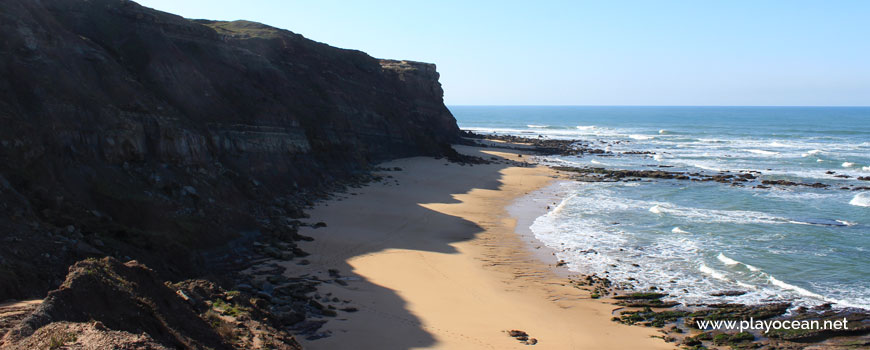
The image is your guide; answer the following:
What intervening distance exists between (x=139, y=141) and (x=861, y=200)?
123ft

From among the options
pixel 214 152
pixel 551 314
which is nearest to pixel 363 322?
pixel 551 314

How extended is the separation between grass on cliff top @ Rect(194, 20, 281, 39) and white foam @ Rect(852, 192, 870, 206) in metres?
37.2

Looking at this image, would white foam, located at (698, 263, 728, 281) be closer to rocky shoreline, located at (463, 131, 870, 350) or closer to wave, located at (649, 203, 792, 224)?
rocky shoreline, located at (463, 131, 870, 350)

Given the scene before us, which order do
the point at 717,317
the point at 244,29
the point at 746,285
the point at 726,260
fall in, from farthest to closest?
the point at 244,29 → the point at 726,260 → the point at 746,285 → the point at 717,317

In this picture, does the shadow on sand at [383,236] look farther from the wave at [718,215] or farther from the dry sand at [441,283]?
the wave at [718,215]

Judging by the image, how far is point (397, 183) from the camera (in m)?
34.5

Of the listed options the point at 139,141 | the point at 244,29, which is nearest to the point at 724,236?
the point at 139,141

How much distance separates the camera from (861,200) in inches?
1337

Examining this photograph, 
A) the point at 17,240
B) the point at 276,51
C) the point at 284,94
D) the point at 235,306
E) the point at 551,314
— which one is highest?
the point at 276,51

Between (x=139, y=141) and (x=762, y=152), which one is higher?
(x=139, y=141)

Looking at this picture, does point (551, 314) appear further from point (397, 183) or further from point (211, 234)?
point (397, 183)

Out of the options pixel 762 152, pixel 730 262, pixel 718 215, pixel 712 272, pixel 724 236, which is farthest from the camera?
pixel 762 152

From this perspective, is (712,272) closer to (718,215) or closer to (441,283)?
(441,283)

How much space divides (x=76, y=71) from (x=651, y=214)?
82.0ft
